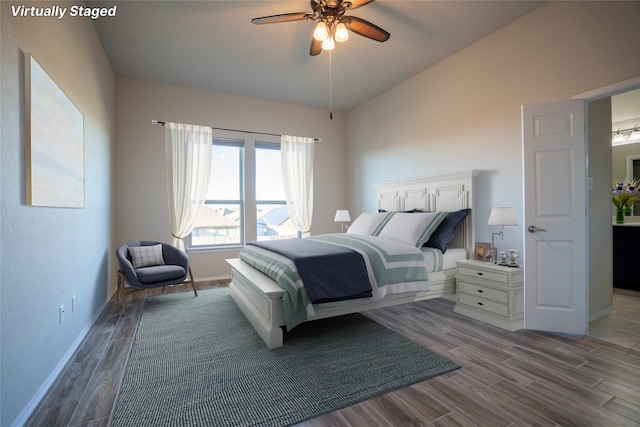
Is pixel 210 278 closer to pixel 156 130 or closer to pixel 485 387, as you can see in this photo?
pixel 156 130

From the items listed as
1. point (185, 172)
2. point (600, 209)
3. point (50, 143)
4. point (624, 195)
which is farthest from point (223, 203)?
point (624, 195)

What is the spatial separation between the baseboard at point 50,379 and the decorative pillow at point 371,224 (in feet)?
10.1

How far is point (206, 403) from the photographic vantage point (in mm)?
1684

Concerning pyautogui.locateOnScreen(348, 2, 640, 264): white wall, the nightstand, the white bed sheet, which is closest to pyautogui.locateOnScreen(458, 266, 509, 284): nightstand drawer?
the nightstand

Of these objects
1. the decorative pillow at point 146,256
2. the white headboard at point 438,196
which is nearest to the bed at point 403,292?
the white headboard at point 438,196

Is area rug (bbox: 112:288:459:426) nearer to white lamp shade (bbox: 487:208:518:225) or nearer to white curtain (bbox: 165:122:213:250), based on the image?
white lamp shade (bbox: 487:208:518:225)

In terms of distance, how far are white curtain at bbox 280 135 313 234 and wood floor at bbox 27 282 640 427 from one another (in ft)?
10.1

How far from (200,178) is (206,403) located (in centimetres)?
357

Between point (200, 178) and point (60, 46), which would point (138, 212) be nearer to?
point (200, 178)

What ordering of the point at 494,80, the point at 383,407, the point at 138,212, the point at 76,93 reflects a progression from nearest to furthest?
the point at 383,407 < the point at 76,93 < the point at 494,80 < the point at 138,212

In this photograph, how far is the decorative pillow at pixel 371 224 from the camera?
13.0ft

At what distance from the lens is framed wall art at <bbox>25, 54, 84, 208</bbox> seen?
167 centimetres

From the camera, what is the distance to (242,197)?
509cm

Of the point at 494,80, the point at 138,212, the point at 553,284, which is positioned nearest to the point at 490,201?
the point at 553,284
